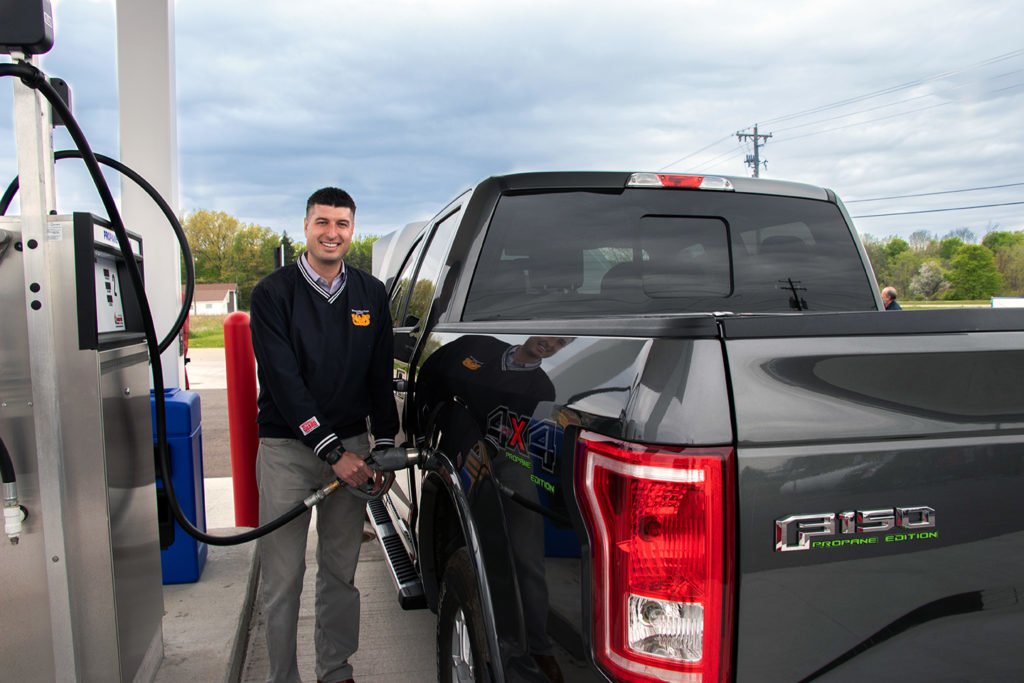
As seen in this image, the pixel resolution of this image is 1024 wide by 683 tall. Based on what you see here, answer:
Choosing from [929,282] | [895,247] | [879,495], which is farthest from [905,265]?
[879,495]

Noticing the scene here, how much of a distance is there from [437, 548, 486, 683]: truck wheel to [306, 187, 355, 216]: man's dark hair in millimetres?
1510

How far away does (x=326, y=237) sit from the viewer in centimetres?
299

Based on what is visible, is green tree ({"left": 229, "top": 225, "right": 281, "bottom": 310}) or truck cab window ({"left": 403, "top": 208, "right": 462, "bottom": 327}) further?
green tree ({"left": 229, "top": 225, "right": 281, "bottom": 310})

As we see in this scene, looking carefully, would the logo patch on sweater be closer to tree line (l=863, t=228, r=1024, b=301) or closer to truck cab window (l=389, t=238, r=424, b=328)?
truck cab window (l=389, t=238, r=424, b=328)

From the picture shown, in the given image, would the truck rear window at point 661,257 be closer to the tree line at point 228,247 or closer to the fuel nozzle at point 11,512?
the fuel nozzle at point 11,512

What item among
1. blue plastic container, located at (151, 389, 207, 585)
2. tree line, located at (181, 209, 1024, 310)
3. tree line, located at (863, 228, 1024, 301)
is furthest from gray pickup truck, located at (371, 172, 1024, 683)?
tree line, located at (863, 228, 1024, 301)

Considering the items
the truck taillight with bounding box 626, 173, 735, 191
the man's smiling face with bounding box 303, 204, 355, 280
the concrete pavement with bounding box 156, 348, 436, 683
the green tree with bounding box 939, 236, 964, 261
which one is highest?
the green tree with bounding box 939, 236, 964, 261

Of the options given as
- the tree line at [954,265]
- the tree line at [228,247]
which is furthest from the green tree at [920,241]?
the tree line at [228,247]

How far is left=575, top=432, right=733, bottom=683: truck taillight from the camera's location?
1.25 meters

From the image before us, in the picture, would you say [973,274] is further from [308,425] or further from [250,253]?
[250,253]

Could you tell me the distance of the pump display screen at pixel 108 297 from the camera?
2.48 meters

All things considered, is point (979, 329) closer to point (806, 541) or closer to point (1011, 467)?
point (1011, 467)

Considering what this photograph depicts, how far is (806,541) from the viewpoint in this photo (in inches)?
49.7

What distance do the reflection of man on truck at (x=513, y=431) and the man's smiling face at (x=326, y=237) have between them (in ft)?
2.54
